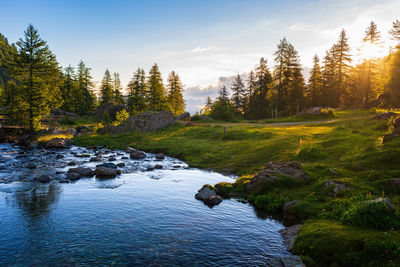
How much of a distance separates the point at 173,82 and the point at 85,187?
64.2 metres

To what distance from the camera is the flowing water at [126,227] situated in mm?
9227

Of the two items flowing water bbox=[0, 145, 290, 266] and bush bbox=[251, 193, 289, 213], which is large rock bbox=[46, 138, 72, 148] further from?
bush bbox=[251, 193, 289, 213]

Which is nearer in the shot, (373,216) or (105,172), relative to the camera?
(373,216)

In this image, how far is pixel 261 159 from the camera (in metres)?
22.3

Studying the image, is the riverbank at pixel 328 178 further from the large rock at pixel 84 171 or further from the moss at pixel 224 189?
the large rock at pixel 84 171

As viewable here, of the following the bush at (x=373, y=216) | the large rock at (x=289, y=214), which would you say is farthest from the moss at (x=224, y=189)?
the bush at (x=373, y=216)

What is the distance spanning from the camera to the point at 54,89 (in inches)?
2072

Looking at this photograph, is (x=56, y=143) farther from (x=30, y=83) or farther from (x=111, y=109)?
(x=111, y=109)

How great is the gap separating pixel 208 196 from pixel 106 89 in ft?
278

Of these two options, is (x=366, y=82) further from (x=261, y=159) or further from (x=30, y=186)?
(x=30, y=186)

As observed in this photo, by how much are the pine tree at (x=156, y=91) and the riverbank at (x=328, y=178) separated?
4155cm

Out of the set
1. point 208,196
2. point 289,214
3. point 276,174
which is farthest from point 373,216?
point 208,196

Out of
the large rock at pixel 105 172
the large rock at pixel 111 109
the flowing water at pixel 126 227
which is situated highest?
the large rock at pixel 111 109

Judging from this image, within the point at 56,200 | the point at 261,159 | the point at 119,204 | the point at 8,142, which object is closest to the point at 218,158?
the point at 261,159
